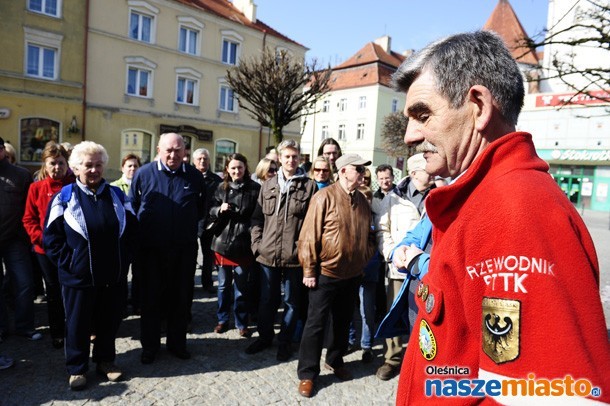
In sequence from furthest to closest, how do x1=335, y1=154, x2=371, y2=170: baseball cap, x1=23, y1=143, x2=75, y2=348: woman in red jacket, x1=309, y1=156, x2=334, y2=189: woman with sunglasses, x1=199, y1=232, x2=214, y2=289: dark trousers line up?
x1=199, y1=232, x2=214, y2=289: dark trousers < x1=309, y1=156, x2=334, y2=189: woman with sunglasses < x1=23, y1=143, x2=75, y2=348: woman in red jacket < x1=335, y1=154, x2=371, y2=170: baseball cap

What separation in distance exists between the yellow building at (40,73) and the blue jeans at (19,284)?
16178 mm

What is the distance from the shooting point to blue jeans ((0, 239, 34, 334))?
4.36 m

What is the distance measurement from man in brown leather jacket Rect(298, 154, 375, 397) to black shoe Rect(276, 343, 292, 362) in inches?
19.5

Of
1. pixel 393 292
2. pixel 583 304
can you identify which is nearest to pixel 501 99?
pixel 583 304

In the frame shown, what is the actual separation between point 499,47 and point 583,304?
74 cm

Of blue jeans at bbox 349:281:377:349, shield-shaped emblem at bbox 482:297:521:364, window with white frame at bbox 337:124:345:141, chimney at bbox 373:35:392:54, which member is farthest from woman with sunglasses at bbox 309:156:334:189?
chimney at bbox 373:35:392:54

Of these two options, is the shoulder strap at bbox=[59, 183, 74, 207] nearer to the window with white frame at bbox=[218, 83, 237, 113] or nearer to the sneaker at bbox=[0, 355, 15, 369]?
the sneaker at bbox=[0, 355, 15, 369]

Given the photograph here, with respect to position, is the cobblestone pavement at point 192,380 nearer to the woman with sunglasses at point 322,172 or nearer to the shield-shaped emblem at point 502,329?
the woman with sunglasses at point 322,172

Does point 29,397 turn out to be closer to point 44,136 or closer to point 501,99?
point 501,99

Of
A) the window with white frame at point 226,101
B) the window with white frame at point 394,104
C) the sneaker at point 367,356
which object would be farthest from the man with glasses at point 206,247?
the window with white frame at point 394,104

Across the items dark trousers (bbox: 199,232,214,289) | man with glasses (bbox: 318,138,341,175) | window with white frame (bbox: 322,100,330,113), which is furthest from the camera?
window with white frame (bbox: 322,100,330,113)

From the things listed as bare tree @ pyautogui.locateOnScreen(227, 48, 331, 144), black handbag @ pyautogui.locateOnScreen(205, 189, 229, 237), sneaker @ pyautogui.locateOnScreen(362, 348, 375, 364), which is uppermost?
bare tree @ pyautogui.locateOnScreen(227, 48, 331, 144)

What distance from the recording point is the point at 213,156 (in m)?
24.7

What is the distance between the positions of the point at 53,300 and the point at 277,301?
2339 mm
